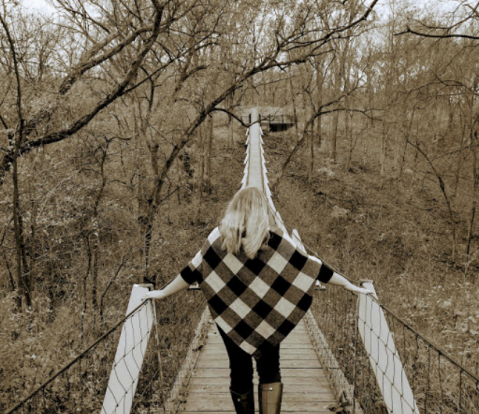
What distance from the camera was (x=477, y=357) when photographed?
4449 mm

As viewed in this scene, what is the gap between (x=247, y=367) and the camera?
1.51 metres

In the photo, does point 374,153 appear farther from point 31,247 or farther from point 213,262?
point 213,262

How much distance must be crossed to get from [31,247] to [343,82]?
12815mm

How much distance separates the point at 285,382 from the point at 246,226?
5.16 feet

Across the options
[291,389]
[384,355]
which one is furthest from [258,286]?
[291,389]

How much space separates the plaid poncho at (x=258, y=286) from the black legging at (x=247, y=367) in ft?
0.09

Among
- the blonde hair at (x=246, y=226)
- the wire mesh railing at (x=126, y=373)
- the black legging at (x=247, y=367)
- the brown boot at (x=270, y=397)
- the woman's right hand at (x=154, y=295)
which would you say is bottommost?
the wire mesh railing at (x=126, y=373)

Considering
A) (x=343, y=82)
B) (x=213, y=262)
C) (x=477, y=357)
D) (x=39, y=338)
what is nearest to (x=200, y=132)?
(x=343, y=82)

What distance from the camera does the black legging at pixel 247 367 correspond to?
1459 mm

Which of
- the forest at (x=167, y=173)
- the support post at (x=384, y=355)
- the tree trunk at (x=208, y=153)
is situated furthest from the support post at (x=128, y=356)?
the tree trunk at (x=208, y=153)

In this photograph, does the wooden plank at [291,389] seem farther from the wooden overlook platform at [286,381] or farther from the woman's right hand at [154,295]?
the woman's right hand at [154,295]

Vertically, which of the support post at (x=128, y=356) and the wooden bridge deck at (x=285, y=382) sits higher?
the support post at (x=128, y=356)

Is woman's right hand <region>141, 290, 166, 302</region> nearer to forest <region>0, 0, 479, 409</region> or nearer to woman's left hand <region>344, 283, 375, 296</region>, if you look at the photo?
woman's left hand <region>344, 283, 375, 296</region>

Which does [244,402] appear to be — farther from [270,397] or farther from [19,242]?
[19,242]
